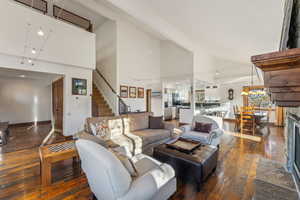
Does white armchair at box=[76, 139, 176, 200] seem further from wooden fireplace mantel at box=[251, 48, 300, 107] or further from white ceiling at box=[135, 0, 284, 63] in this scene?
white ceiling at box=[135, 0, 284, 63]

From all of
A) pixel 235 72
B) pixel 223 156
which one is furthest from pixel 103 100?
pixel 235 72

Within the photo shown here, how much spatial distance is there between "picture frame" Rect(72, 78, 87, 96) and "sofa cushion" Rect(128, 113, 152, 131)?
7.97 feet

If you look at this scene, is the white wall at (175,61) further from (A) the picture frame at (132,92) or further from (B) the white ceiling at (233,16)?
(B) the white ceiling at (233,16)

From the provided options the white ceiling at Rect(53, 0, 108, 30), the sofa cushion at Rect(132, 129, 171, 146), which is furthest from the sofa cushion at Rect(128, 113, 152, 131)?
the white ceiling at Rect(53, 0, 108, 30)

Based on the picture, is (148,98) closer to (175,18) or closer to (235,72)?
(235,72)

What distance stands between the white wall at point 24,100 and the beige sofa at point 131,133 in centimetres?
594

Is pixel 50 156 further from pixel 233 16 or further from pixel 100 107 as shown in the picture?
pixel 100 107

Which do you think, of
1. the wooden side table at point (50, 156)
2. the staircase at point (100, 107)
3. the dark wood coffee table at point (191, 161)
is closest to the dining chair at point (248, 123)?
A: the dark wood coffee table at point (191, 161)

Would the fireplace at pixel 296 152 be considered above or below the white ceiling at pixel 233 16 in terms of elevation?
below

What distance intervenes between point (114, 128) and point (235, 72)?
7.12 meters

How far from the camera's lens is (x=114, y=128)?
329 cm

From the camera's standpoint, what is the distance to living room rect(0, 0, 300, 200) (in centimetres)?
146

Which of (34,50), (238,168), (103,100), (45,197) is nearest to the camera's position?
(45,197)

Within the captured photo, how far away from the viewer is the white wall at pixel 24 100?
6.31m
